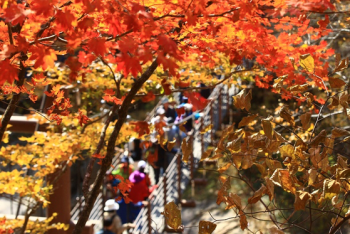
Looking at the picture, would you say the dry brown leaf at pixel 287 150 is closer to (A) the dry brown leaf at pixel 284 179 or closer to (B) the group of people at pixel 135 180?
(A) the dry brown leaf at pixel 284 179

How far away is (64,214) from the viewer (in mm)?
6258

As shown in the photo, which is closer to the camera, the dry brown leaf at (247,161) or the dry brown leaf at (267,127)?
the dry brown leaf at (267,127)

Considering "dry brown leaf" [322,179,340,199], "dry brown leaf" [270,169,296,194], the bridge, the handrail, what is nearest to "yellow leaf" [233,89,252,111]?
"dry brown leaf" [270,169,296,194]

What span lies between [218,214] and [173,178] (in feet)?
4.13

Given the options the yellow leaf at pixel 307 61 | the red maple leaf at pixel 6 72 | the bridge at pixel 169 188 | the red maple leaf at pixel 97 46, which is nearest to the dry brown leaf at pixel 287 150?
the yellow leaf at pixel 307 61

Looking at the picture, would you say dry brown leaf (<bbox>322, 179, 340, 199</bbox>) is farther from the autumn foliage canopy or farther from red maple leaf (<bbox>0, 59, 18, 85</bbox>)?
red maple leaf (<bbox>0, 59, 18, 85</bbox>)

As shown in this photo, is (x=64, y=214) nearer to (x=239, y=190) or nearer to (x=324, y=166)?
(x=239, y=190)

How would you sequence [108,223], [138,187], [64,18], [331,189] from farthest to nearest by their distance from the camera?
[138,187] → [108,223] → [64,18] → [331,189]

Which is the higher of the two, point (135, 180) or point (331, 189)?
point (331, 189)

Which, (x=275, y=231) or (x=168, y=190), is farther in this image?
(x=168, y=190)

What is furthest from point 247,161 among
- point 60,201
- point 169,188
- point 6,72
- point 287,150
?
point 169,188

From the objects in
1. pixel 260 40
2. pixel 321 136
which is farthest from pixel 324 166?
pixel 260 40

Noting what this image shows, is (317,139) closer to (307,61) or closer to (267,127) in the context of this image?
(267,127)

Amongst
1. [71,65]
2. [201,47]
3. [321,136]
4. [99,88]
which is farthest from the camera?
[99,88]
